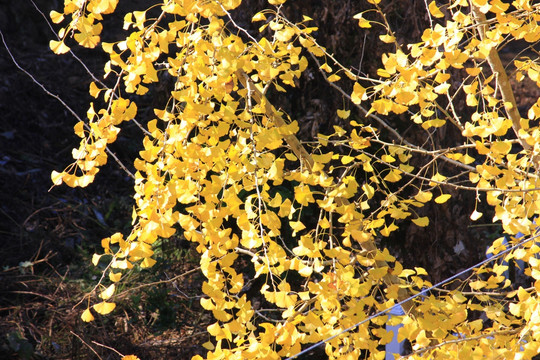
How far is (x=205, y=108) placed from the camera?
1243mm

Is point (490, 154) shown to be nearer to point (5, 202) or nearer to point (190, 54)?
point (190, 54)

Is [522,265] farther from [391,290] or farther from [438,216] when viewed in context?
[391,290]

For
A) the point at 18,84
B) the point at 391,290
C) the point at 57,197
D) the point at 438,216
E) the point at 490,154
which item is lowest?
the point at 57,197

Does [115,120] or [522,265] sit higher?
[115,120]

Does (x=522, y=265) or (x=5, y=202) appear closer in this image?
(x=522, y=265)

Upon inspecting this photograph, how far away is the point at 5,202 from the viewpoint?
12.0 feet

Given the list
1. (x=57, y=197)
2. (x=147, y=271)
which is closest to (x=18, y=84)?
(x=57, y=197)

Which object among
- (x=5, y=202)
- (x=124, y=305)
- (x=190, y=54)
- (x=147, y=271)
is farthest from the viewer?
(x=5, y=202)

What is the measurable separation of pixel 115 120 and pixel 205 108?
19cm

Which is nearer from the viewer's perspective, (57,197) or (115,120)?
(115,120)

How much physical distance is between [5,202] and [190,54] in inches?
106

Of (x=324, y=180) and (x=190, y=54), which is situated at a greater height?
(x=190, y=54)

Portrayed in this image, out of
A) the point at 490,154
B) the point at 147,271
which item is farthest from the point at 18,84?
the point at 490,154

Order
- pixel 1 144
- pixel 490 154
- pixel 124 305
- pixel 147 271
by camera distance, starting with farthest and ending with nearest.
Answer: pixel 1 144 < pixel 147 271 < pixel 124 305 < pixel 490 154
